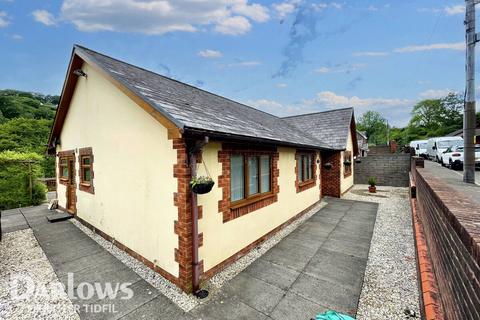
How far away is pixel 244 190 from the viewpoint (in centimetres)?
549

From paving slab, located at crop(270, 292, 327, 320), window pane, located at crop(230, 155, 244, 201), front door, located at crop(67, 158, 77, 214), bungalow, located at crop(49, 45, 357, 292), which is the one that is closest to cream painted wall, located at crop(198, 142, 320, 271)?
bungalow, located at crop(49, 45, 357, 292)

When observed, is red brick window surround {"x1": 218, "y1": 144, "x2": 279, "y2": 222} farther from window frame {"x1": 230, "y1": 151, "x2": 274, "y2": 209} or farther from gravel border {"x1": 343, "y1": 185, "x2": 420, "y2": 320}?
gravel border {"x1": 343, "y1": 185, "x2": 420, "y2": 320}

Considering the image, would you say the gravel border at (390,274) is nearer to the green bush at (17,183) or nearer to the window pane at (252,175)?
the window pane at (252,175)

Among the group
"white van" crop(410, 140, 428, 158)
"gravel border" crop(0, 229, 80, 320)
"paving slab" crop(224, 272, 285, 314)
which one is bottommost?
"paving slab" crop(224, 272, 285, 314)

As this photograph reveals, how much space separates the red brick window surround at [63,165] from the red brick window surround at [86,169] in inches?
47.4

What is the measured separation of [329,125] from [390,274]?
12081 mm

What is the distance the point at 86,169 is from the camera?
298 inches

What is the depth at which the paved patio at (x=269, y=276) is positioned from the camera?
11.3 ft

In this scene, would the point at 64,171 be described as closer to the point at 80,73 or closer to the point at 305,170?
the point at 80,73

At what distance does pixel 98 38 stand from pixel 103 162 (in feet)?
28.5

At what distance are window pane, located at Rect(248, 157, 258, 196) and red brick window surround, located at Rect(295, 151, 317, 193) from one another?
Answer: 3016mm

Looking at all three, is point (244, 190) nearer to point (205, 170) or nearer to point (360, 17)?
point (205, 170)

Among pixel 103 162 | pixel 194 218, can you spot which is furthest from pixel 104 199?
pixel 194 218

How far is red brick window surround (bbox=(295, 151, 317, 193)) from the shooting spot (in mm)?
8644
